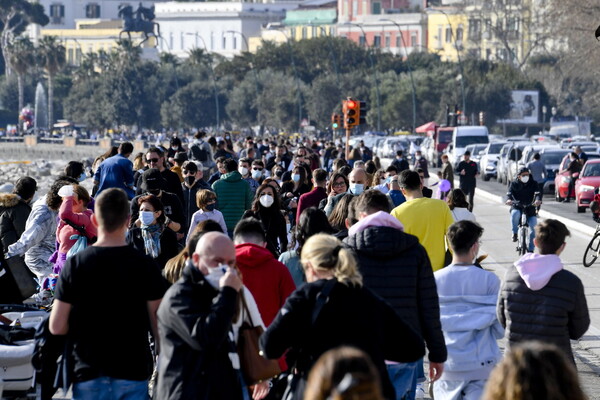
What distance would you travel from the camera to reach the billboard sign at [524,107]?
4082 inches

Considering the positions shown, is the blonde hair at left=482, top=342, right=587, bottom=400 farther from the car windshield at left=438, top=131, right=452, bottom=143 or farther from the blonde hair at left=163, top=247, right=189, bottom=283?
the car windshield at left=438, top=131, right=452, bottom=143

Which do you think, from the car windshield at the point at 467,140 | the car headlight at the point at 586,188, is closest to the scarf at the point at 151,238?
the car headlight at the point at 586,188

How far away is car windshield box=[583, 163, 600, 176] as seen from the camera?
3462 centimetres

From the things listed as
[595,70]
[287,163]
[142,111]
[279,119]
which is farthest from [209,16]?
[287,163]

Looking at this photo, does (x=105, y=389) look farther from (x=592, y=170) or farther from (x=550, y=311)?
(x=592, y=170)

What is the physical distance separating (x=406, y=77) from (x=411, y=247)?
9992 centimetres

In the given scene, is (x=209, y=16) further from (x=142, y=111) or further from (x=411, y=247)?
(x=411, y=247)

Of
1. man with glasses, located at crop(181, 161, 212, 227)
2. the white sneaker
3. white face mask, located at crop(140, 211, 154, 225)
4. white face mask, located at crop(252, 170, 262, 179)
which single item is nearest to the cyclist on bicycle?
white face mask, located at crop(252, 170, 262, 179)

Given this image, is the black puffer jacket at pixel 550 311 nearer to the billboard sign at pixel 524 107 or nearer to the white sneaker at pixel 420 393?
the white sneaker at pixel 420 393

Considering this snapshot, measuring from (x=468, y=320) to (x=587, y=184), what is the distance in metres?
25.4

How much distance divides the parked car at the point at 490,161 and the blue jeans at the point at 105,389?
43272 millimetres

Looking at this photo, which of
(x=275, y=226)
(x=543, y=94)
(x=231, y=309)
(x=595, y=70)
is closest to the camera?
(x=231, y=309)

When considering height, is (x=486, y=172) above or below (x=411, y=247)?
below

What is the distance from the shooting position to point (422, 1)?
19038 cm
